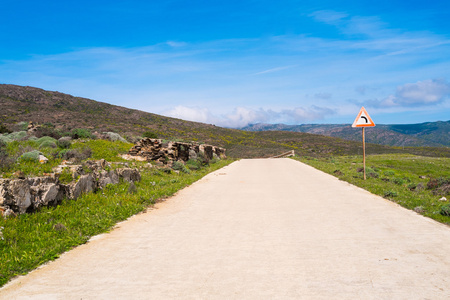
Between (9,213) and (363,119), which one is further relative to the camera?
(363,119)

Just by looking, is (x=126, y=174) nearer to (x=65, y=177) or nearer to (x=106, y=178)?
(x=106, y=178)

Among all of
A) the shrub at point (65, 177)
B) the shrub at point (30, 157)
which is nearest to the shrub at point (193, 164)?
the shrub at point (30, 157)

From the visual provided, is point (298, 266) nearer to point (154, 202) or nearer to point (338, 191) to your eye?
point (154, 202)

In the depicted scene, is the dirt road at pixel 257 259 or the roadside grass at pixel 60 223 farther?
the roadside grass at pixel 60 223

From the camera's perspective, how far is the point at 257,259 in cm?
471

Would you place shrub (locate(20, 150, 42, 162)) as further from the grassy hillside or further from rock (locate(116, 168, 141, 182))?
the grassy hillside

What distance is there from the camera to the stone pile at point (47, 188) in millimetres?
6340

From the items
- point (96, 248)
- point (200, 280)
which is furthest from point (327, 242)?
point (96, 248)

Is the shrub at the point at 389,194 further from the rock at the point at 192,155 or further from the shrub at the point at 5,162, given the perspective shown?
the rock at the point at 192,155

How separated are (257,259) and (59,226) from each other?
12.7 ft

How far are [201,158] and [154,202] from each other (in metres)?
14.0

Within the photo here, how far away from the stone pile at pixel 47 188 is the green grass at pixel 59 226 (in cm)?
19

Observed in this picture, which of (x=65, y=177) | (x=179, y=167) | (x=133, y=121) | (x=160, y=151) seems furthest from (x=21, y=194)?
(x=133, y=121)

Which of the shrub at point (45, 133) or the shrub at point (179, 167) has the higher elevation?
the shrub at point (45, 133)
